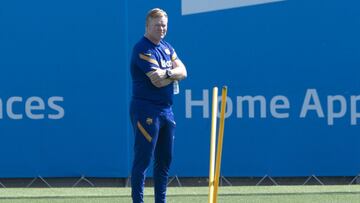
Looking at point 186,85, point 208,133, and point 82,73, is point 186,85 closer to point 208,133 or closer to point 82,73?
point 208,133

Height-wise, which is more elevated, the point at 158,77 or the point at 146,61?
the point at 146,61

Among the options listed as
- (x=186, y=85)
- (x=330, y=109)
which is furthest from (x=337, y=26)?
(x=186, y=85)

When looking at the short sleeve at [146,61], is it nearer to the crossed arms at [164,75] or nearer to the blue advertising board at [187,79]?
the crossed arms at [164,75]

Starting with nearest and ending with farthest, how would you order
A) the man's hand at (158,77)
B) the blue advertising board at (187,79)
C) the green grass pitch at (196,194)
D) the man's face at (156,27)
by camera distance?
the man's hand at (158,77) < the man's face at (156,27) < the green grass pitch at (196,194) < the blue advertising board at (187,79)

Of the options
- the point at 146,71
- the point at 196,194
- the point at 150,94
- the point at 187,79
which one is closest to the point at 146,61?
the point at 146,71

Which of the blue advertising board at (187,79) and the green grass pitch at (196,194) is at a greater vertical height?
the blue advertising board at (187,79)

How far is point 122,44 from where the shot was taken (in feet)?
26.8

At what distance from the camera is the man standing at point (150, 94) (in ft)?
18.5

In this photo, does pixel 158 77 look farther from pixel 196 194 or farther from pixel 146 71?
pixel 196 194

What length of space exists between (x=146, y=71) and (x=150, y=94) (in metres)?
0.17

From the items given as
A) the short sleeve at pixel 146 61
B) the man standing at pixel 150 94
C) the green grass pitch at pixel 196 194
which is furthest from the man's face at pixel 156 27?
the green grass pitch at pixel 196 194

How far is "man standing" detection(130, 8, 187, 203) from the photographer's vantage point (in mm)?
5648

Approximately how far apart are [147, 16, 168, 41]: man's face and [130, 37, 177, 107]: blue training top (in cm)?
6

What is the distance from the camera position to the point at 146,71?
18.4 feet
